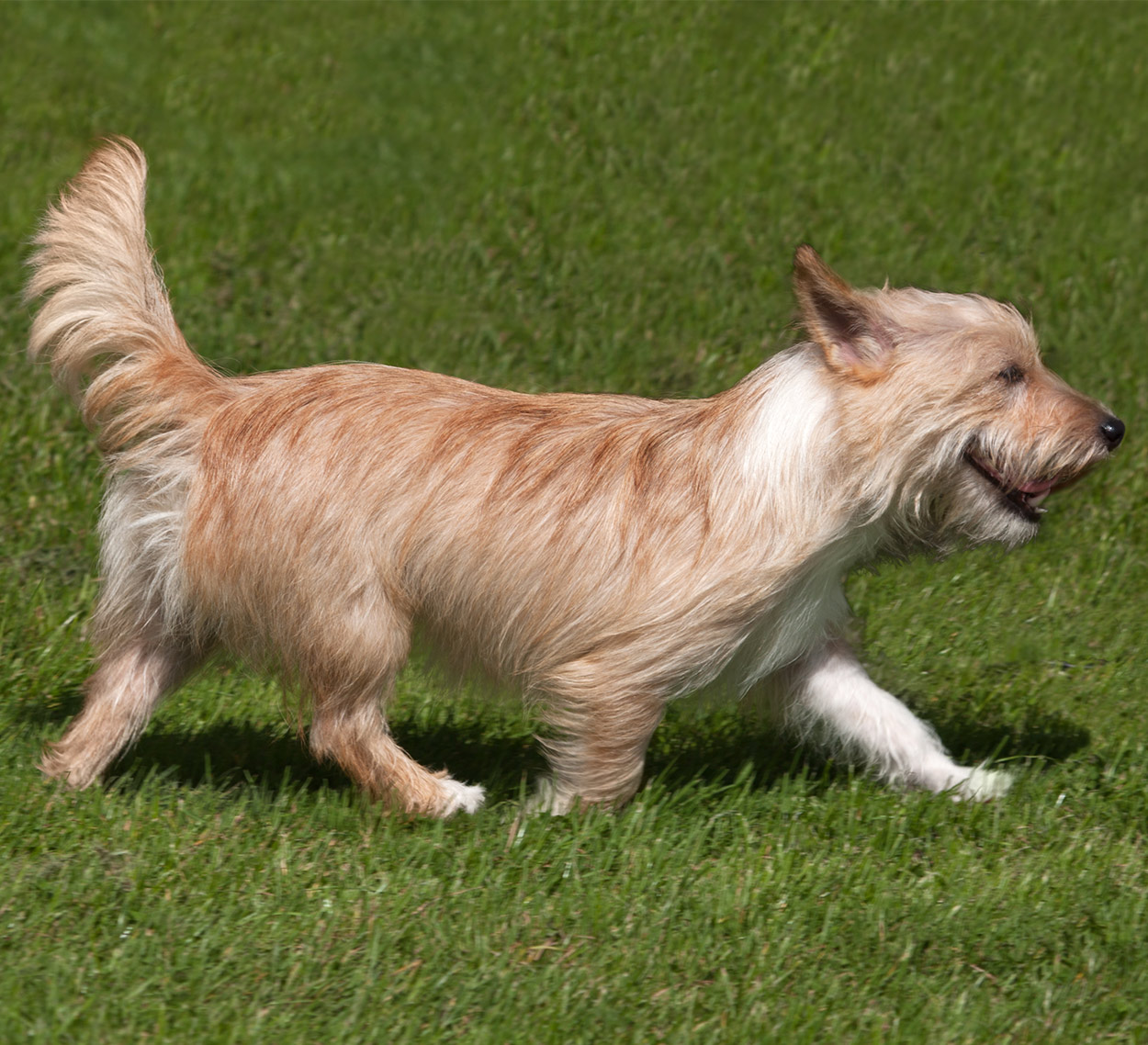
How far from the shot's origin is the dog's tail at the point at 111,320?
14.9 feet

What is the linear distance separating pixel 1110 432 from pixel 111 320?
302 cm

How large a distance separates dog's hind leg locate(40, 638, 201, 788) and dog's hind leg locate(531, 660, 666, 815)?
128 centimetres

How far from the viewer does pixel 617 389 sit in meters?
7.77

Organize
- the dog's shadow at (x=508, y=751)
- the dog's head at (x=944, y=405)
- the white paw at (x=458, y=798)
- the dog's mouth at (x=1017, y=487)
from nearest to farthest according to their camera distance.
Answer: the dog's head at (x=944, y=405), the dog's mouth at (x=1017, y=487), the white paw at (x=458, y=798), the dog's shadow at (x=508, y=751)

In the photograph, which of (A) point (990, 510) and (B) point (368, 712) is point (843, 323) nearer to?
(A) point (990, 510)

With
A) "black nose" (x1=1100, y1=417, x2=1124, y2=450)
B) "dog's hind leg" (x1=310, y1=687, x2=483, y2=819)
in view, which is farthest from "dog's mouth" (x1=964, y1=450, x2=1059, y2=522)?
"dog's hind leg" (x1=310, y1=687, x2=483, y2=819)

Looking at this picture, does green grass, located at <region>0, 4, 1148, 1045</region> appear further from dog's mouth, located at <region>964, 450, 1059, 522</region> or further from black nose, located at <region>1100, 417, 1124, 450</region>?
black nose, located at <region>1100, 417, 1124, 450</region>

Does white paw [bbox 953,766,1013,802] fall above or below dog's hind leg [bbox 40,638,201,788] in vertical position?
above

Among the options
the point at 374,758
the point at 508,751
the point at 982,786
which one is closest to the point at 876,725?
the point at 982,786

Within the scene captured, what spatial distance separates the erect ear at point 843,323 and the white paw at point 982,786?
58.5 inches

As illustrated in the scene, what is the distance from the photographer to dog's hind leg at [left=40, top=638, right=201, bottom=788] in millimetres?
4680

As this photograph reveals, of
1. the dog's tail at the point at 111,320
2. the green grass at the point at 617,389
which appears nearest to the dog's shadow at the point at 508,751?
the green grass at the point at 617,389

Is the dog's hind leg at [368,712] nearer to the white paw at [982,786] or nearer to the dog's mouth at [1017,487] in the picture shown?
the white paw at [982,786]

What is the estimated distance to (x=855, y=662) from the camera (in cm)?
493
